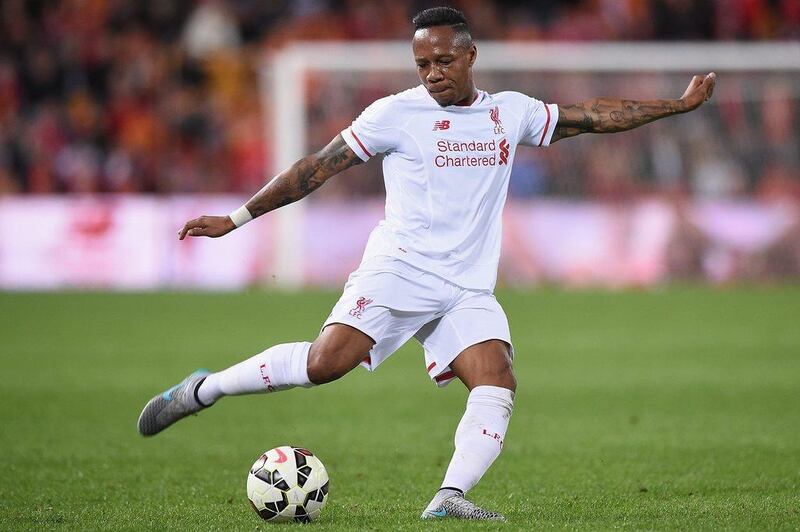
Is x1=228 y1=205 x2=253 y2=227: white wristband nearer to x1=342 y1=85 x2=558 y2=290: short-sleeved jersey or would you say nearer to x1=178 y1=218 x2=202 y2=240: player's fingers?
x1=178 y1=218 x2=202 y2=240: player's fingers

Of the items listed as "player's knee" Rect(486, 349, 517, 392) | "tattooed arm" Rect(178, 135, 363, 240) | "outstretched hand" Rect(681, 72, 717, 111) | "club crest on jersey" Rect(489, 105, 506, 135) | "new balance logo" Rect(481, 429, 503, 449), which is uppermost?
"outstretched hand" Rect(681, 72, 717, 111)

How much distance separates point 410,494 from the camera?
6.55 metres

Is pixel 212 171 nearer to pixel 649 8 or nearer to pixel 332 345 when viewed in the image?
pixel 649 8

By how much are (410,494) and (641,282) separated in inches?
539

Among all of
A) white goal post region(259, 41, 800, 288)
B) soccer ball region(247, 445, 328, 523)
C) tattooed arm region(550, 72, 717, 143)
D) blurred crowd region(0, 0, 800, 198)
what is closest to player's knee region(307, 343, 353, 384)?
soccer ball region(247, 445, 328, 523)

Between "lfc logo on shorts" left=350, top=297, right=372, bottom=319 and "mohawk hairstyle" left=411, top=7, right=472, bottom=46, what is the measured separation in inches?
48.5

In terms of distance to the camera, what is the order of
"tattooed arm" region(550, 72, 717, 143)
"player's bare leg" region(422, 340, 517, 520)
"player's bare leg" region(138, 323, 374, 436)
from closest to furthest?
1. "player's bare leg" region(422, 340, 517, 520)
2. "player's bare leg" region(138, 323, 374, 436)
3. "tattooed arm" region(550, 72, 717, 143)

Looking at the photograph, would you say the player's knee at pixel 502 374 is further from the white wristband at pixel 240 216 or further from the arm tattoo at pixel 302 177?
the white wristband at pixel 240 216

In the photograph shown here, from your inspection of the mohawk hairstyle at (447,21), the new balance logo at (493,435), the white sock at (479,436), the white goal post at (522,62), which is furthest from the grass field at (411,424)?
the white goal post at (522,62)

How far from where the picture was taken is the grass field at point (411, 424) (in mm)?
6133

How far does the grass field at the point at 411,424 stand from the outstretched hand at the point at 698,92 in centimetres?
188

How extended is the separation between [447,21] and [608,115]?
938mm

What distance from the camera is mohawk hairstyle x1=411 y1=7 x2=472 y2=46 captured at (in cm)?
593

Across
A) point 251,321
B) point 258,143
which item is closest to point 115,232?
point 258,143
